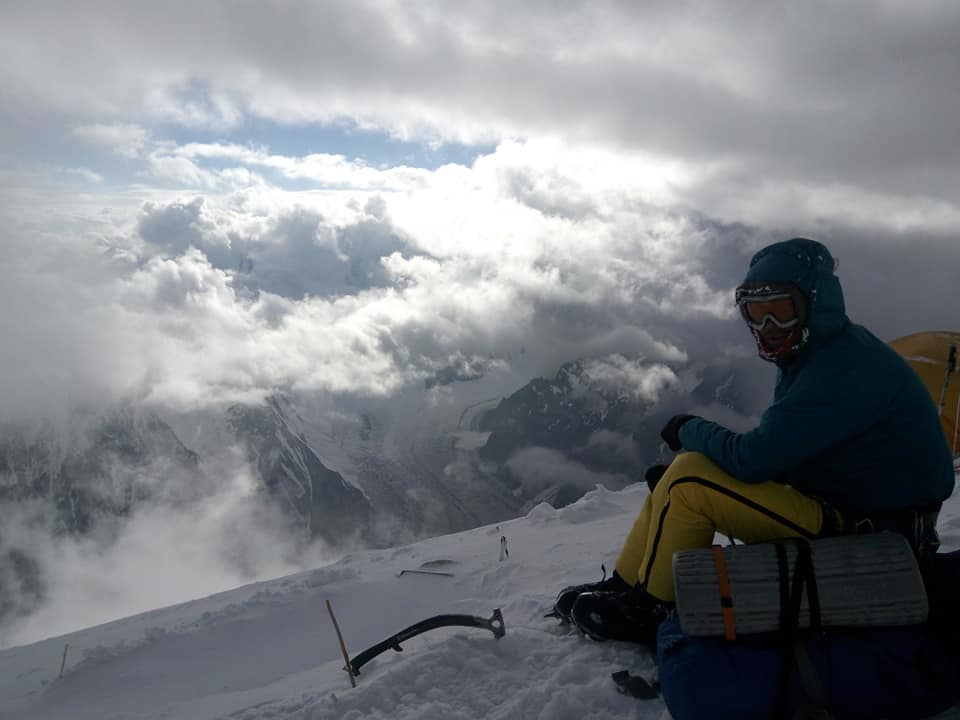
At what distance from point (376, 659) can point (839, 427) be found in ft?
12.8

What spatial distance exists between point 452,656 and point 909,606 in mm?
2825

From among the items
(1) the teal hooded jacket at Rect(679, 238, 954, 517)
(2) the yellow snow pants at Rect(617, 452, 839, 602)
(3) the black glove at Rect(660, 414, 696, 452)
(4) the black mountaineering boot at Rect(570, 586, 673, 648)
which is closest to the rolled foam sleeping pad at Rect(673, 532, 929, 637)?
(2) the yellow snow pants at Rect(617, 452, 839, 602)

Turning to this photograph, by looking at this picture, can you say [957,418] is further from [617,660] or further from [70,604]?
[70,604]

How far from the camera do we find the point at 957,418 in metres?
14.3

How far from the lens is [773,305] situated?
3.88m

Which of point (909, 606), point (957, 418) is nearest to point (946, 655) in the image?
point (909, 606)

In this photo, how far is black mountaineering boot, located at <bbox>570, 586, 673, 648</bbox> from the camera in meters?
4.12

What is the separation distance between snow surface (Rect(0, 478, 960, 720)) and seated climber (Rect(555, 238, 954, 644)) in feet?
3.06

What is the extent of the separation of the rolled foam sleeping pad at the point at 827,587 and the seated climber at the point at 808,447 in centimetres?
37

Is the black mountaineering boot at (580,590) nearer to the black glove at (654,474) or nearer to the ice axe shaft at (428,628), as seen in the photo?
the ice axe shaft at (428,628)

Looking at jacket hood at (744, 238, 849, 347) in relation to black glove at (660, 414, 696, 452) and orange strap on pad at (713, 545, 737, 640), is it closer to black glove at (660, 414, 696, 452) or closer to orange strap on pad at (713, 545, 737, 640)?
black glove at (660, 414, 696, 452)

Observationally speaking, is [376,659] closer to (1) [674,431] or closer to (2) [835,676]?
(1) [674,431]

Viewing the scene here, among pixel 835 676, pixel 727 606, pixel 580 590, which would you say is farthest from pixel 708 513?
pixel 580 590

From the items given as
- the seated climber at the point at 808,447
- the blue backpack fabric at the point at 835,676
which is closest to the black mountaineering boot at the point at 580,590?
the seated climber at the point at 808,447
